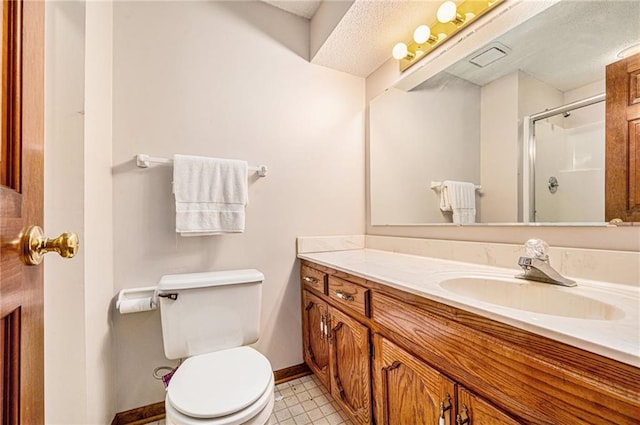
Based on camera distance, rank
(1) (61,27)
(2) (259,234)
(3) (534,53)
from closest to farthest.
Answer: (1) (61,27) < (3) (534,53) < (2) (259,234)

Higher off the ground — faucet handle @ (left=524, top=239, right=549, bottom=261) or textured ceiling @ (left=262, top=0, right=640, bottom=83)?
textured ceiling @ (left=262, top=0, right=640, bottom=83)

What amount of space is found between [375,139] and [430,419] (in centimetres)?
161

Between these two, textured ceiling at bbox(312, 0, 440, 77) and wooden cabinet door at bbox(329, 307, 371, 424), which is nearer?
wooden cabinet door at bbox(329, 307, 371, 424)

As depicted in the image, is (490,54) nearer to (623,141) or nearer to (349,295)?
(623,141)

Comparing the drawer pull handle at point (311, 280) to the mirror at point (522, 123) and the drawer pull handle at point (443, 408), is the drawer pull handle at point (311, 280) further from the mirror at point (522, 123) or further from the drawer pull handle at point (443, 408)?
the drawer pull handle at point (443, 408)

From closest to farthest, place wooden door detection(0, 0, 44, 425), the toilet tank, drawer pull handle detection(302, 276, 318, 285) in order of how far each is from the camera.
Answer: wooden door detection(0, 0, 44, 425) < the toilet tank < drawer pull handle detection(302, 276, 318, 285)

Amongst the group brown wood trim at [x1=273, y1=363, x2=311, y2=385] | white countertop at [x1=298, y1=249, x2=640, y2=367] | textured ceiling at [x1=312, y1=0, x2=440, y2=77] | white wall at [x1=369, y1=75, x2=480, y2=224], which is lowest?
brown wood trim at [x1=273, y1=363, x2=311, y2=385]

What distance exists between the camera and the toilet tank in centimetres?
124

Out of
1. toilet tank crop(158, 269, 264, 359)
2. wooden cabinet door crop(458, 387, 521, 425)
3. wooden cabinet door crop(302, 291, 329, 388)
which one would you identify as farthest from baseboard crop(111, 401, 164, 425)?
wooden cabinet door crop(458, 387, 521, 425)

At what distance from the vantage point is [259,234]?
1666 millimetres

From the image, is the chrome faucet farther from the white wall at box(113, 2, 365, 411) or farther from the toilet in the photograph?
the white wall at box(113, 2, 365, 411)

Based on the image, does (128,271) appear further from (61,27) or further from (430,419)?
(430,419)

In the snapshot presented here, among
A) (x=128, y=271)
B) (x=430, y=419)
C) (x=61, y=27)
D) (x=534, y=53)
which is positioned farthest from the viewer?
(x=128, y=271)

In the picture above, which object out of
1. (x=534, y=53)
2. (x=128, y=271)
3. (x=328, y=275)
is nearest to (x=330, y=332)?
(x=328, y=275)
